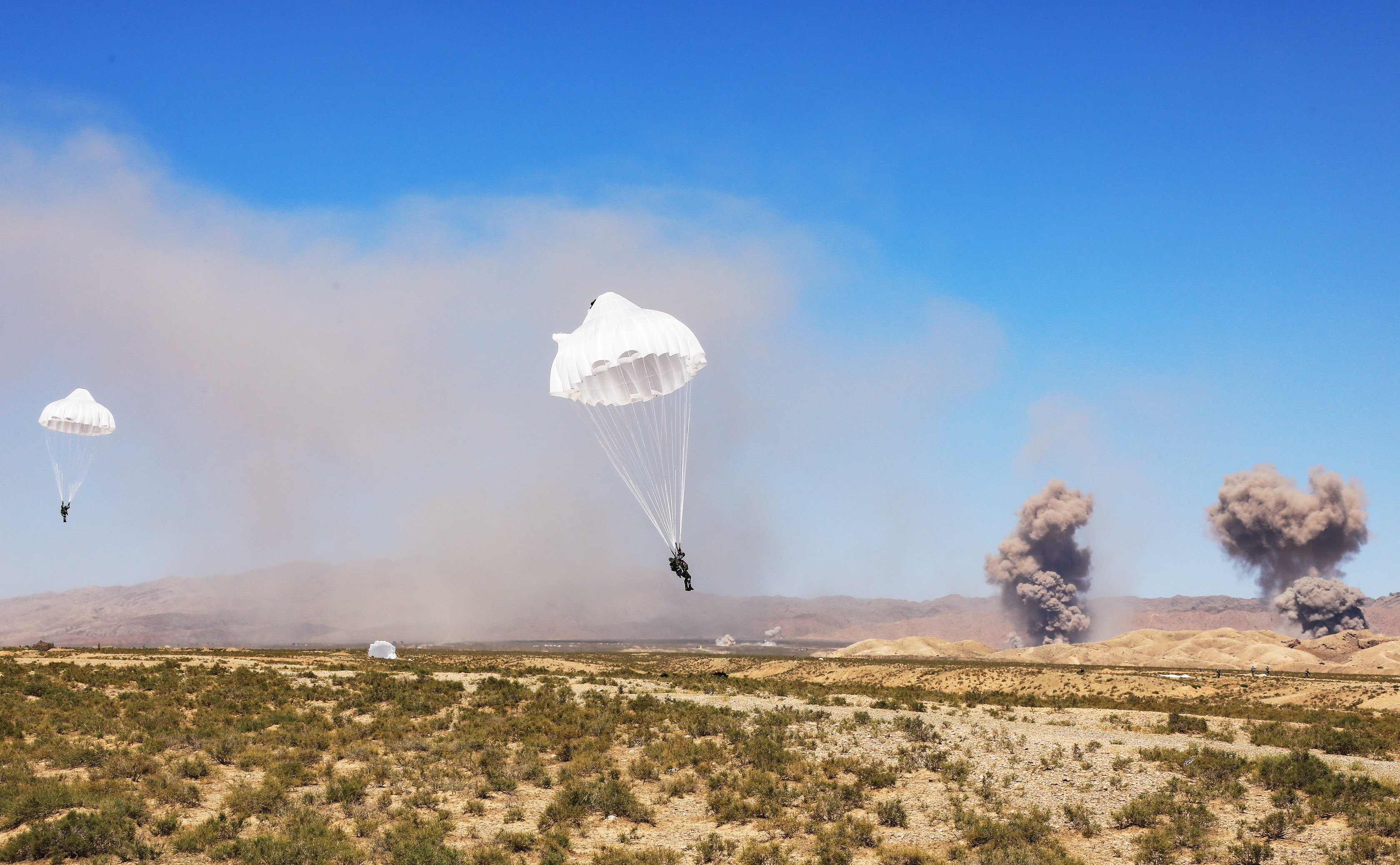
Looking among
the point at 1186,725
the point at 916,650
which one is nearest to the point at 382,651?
the point at 1186,725

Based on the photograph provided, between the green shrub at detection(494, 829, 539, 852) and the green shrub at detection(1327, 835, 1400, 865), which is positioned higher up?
the green shrub at detection(1327, 835, 1400, 865)

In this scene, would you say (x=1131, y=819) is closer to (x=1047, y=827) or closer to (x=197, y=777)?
(x=1047, y=827)

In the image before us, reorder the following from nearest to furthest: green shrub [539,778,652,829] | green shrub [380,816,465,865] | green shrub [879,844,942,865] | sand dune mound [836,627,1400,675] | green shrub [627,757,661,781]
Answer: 1. green shrub [380,816,465,865]
2. green shrub [879,844,942,865]
3. green shrub [539,778,652,829]
4. green shrub [627,757,661,781]
5. sand dune mound [836,627,1400,675]

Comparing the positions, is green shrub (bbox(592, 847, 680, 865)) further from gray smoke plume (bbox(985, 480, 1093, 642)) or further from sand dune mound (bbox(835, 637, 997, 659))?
gray smoke plume (bbox(985, 480, 1093, 642))

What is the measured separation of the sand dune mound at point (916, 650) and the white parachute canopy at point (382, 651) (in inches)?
3545

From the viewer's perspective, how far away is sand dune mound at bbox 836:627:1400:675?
105 metres

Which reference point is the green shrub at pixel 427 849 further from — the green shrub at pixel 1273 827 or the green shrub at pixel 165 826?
the green shrub at pixel 1273 827

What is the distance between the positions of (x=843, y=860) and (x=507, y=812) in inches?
291

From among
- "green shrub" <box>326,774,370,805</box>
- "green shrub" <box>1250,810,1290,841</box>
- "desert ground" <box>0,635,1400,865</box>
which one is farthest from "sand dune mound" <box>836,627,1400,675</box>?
"green shrub" <box>326,774,370,805</box>

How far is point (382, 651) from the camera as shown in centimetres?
6850

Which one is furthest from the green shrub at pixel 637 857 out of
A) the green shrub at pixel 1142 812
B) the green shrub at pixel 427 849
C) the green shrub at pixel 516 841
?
the green shrub at pixel 1142 812

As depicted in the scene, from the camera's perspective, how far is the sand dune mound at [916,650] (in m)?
147

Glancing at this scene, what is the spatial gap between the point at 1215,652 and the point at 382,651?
114m

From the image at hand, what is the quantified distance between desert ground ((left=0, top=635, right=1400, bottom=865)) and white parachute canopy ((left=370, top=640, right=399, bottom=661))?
32320 millimetres
